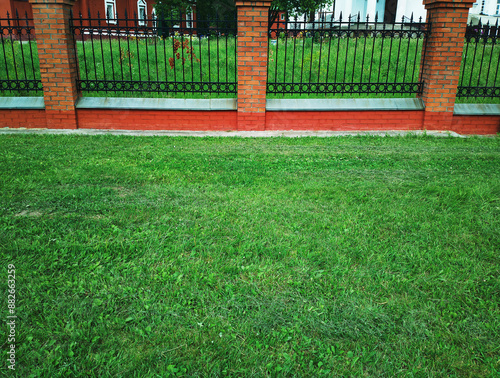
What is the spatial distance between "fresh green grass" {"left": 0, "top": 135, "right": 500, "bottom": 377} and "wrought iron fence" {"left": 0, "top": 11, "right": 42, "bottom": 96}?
320 centimetres

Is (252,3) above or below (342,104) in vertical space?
above

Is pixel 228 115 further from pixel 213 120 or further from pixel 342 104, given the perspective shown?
pixel 342 104

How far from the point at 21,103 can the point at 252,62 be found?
430 centimetres

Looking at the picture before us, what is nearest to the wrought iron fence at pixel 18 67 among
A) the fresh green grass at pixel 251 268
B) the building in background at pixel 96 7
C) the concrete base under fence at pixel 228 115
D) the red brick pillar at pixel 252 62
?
the concrete base under fence at pixel 228 115

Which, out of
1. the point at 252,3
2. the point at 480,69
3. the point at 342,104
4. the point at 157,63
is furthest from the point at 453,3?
the point at 157,63

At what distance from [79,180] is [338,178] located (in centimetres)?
292

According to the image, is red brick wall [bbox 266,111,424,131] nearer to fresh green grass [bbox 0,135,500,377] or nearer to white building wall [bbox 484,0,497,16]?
fresh green grass [bbox 0,135,500,377]

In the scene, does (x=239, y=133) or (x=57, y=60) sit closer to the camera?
(x=57, y=60)

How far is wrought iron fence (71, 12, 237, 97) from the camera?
6938 millimetres

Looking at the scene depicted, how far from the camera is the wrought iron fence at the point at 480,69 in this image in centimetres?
732

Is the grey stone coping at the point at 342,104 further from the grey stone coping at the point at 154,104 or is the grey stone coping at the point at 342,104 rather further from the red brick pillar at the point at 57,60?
the red brick pillar at the point at 57,60

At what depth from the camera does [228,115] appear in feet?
23.8

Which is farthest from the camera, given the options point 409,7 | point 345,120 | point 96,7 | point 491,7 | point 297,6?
point 491,7

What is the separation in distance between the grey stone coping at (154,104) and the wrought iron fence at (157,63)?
181 mm
